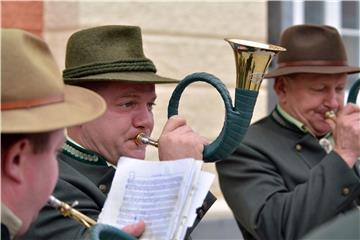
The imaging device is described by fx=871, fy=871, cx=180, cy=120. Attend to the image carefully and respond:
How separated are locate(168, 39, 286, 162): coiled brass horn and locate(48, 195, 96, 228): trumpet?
48 centimetres

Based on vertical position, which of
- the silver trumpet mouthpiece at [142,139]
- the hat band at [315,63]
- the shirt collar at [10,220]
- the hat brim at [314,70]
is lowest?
the silver trumpet mouthpiece at [142,139]

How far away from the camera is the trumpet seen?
2.40 metres

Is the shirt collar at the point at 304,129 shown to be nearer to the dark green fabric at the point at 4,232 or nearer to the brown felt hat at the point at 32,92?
the brown felt hat at the point at 32,92

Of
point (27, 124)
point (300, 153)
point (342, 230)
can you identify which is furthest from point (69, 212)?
point (300, 153)

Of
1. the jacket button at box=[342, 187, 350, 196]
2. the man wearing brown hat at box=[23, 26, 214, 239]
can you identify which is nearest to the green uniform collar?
the man wearing brown hat at box=[23, 26, 214, 239]

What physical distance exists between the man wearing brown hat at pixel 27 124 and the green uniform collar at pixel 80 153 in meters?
0.73

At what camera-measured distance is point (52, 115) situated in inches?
81.3

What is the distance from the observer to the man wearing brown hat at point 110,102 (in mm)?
2855

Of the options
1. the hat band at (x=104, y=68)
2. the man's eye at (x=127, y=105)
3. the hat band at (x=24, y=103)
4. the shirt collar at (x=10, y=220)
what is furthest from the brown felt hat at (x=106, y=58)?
the shirt collar at (x=10, y=220)

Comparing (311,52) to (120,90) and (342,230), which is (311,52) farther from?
(342,230)

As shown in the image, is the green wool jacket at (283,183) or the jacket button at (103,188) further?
the green wool jacket at (283,183)

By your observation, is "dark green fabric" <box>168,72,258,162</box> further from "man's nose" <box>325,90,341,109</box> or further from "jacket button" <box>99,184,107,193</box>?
"man's nose" <box>325,90,341,109</box>

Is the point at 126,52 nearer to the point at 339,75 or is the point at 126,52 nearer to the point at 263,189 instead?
the point at 263,189

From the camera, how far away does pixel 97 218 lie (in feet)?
8.65
